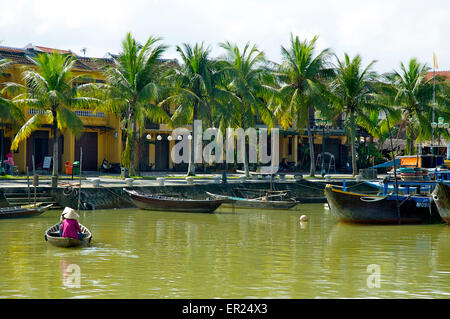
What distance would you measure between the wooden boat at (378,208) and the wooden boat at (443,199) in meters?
0.71

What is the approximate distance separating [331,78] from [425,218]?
16.8 meters

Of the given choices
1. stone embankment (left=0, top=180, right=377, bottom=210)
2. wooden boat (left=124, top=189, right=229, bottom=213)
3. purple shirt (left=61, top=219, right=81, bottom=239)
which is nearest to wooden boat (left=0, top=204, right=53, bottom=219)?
stone embankment (left=0, top=180, right=377, bottom=210)

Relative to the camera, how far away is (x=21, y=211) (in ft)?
86.8

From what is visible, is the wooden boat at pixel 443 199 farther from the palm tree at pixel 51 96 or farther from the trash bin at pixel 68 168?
the trash bin at pixel 68 168

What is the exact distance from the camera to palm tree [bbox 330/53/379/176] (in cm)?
4291

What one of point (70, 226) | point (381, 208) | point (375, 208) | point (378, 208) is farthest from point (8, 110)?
point (381, 208)

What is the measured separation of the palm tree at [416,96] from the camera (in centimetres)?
4509

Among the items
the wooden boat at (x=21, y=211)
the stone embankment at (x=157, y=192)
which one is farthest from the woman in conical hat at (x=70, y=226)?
the stone embankment at (x=157, y=192)

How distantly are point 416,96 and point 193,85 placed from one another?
671 inches

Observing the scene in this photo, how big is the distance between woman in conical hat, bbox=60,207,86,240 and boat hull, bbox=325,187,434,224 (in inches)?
469

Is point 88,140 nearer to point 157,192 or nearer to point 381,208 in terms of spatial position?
point 157,192

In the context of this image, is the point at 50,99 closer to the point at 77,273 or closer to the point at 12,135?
the point at 12,135

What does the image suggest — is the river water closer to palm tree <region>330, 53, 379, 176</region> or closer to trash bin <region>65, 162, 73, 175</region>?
trash bin <region>65, 162, 73, 175</region>
